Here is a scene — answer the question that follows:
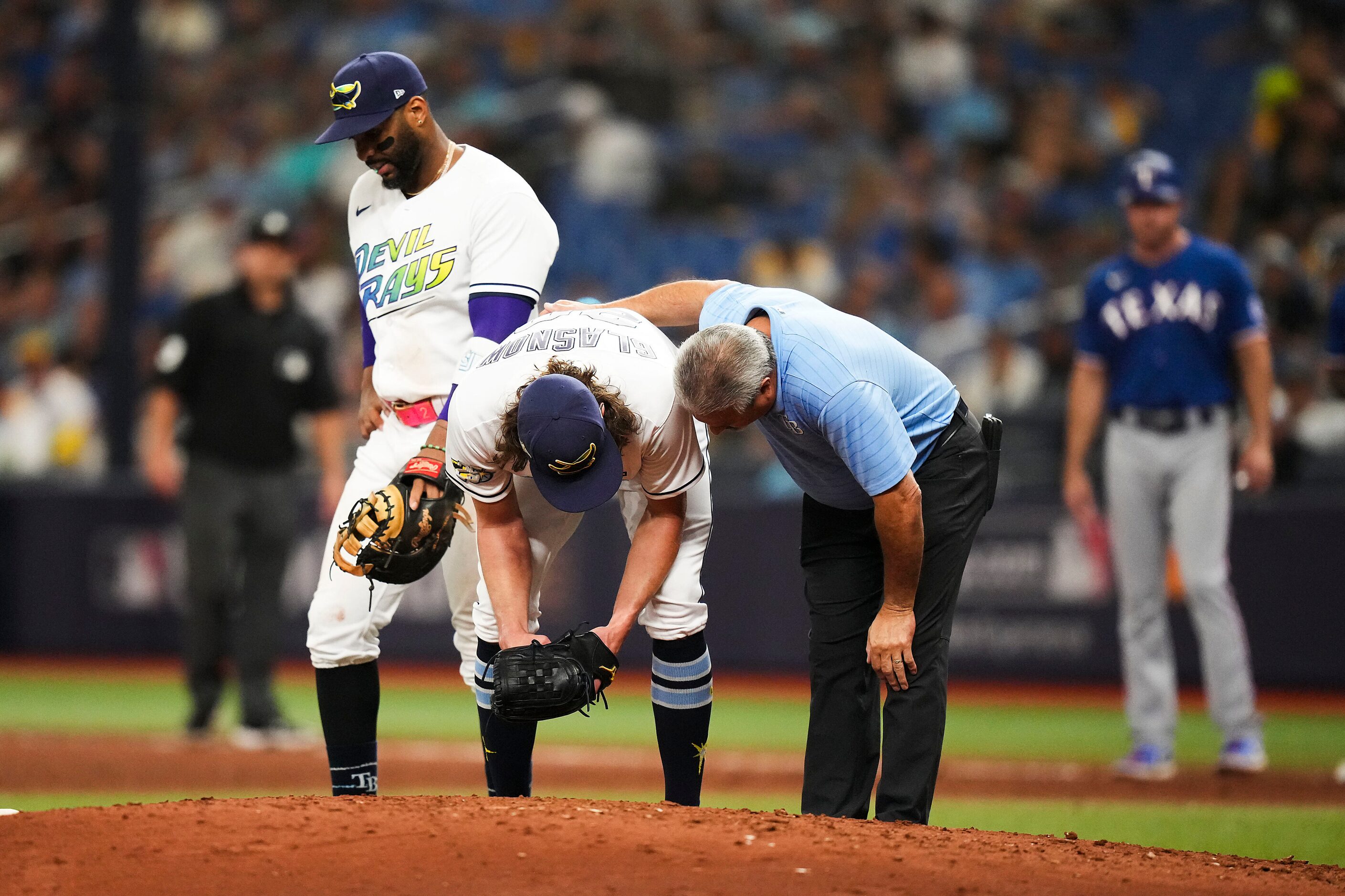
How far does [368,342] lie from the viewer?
5.63 meters

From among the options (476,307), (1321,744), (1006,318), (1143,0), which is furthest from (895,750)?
(1143,0)

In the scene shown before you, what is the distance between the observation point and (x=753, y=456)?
1341 centimetres

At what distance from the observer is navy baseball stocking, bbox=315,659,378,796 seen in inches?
210

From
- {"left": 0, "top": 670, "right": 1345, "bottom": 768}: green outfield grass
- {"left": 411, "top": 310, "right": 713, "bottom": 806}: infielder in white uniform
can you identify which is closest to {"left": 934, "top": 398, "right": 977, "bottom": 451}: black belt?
{"left": 411, "top": 310, "right": 713, "bottom": 806}: infielder in white uniform

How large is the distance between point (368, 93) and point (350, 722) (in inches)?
83.7

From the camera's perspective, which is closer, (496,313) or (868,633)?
(868,633)

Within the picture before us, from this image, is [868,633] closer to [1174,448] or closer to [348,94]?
[348,94]

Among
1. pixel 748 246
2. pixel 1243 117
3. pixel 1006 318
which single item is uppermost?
pixel 1243 117

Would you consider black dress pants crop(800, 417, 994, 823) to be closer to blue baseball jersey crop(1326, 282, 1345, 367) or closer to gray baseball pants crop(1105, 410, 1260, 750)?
gray baseball pants crop(1105, 410, 1260, 750)

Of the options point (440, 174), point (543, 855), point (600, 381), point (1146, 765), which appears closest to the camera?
point (543, 855)

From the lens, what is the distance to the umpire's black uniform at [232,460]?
9.05 meters

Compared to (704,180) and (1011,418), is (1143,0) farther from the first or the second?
(1011,418)

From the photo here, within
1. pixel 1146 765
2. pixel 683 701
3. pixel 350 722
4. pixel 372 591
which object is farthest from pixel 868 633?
pixel 1146 765

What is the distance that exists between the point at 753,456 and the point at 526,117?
5.60 m
